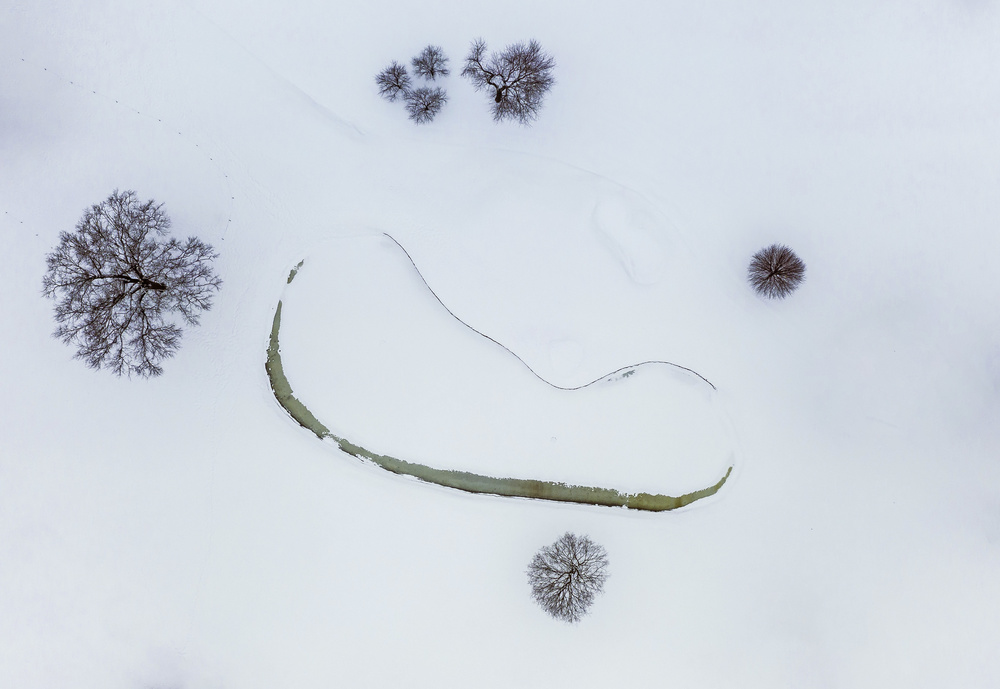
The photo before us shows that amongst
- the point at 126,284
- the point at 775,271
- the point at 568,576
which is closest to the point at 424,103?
the point at 126,284

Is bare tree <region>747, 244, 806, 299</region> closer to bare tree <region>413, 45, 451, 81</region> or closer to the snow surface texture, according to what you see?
the snow surface texture

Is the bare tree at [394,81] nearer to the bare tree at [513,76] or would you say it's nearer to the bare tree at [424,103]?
the bare tree at [424,103]

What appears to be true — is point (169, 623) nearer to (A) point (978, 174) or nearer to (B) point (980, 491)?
(B) point (980, 491)

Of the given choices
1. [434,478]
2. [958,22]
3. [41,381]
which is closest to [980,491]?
[958,22]

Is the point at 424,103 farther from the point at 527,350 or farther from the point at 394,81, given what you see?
the point at 527,350

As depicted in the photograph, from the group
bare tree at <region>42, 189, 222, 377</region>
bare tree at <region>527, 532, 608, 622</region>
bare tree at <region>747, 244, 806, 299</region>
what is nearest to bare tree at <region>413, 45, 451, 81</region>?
bare tree at <region>42, 189, 222, 377</region>
